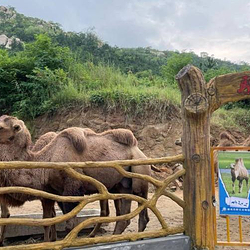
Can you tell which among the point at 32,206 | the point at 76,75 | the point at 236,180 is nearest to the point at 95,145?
the point at 236,180

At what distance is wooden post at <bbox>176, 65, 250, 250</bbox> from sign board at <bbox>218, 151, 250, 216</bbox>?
0.18 m

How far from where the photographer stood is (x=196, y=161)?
4453 mm

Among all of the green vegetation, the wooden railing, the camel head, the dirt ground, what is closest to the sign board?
the wooden railing

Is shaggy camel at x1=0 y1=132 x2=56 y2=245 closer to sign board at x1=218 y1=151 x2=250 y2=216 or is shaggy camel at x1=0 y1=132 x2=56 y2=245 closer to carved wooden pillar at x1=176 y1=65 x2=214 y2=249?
carved wooden pillar at x1=176 y1=65 x2=214 y2=249

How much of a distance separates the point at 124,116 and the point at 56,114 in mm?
2481

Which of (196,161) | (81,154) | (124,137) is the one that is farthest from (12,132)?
(196,161)

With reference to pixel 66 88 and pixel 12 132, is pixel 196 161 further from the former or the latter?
pixel 66 88

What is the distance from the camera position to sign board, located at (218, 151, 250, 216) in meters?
4.45

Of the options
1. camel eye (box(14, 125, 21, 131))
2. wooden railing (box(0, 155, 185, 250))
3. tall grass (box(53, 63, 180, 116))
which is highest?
tall grass (box(53, 63, 180, 116))

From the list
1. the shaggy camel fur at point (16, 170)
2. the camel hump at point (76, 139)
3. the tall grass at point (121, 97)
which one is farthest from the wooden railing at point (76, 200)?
the tall grass at point (121, 97)

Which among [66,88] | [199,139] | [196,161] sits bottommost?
[196,161]

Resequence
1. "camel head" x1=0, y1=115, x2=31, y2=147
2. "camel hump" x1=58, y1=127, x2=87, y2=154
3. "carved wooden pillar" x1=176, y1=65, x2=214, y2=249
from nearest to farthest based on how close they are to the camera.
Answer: "carved wooden pillar" x1=176, y1=65, x2=214, y2=249 < "camel head" x1=0, y1=115, x2=31, y2=147 < "camel hump" x1=58, y1=127, x2=87, y2=154

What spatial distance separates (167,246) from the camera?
4.23 meters

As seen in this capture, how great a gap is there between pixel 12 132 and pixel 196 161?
2.62m
